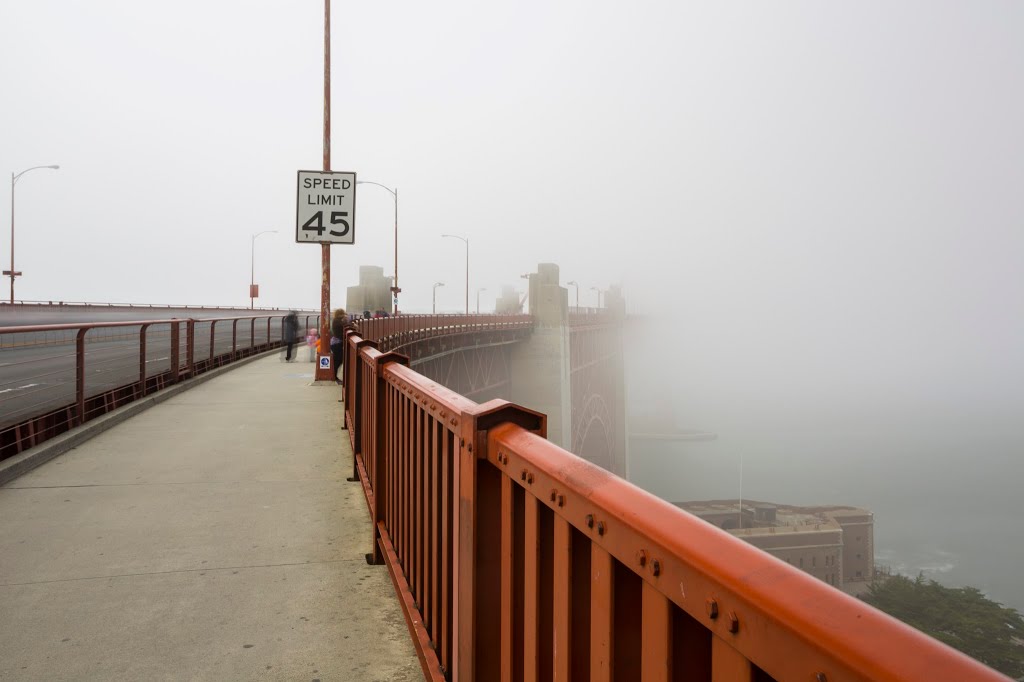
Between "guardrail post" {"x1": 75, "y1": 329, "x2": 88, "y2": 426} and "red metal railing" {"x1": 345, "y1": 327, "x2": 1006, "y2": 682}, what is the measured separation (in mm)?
7497

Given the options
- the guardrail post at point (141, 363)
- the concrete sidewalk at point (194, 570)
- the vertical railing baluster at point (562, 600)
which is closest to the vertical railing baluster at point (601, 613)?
the vertical railing baluster at point (562, 600)

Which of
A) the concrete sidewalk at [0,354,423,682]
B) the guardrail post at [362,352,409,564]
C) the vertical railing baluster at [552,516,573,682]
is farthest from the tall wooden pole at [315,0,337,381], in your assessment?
the vertical railing baluster at [552,516,573,682]

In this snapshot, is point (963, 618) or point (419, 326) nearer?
point (419, 326)

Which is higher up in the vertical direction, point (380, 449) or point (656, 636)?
point (656, 636)

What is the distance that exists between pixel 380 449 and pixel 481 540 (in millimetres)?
2649

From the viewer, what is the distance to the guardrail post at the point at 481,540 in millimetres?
2398

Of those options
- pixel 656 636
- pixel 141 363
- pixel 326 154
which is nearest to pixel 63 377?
pixel 141 363

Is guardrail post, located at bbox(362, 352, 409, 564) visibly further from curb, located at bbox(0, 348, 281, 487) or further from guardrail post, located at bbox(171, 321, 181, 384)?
guardrail post, located at bbox(171, 321, 181, 384)

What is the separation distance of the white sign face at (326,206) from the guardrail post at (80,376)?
17.3 feet

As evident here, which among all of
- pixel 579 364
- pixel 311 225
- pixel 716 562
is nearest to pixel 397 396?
pixel 716 562

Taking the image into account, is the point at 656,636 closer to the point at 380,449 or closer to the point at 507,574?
the point at 507,574

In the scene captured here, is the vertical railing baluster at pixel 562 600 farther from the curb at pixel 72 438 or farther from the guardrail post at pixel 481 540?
the curb at pixel 72 438

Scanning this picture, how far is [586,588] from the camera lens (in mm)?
1728

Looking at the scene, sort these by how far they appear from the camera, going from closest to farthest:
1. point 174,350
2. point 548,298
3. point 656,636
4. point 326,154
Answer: point 656,636 < point 174,350 < point 326,154 < point 548,298
